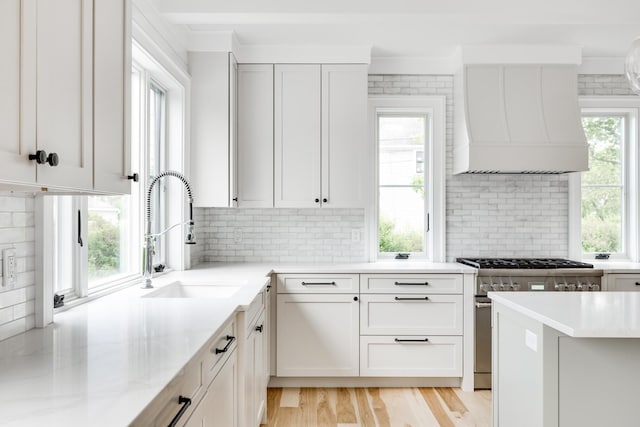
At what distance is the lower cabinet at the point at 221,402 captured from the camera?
4.80 feet

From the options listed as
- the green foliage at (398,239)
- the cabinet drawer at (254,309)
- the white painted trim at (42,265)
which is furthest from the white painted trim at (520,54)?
the white painted trim at (42,265)

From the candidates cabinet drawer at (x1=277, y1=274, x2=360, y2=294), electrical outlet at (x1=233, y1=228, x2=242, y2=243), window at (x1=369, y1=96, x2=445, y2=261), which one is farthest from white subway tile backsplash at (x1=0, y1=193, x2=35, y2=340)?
window at (x1=369, y1=96, x2=445, y2=261)

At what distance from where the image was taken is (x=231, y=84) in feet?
11.1

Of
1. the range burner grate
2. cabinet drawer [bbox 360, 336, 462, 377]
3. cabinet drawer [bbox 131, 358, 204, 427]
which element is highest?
the range burner grate

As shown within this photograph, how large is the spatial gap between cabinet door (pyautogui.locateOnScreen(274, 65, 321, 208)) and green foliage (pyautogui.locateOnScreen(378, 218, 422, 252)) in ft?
2.53

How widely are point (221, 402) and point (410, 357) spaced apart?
6.50 feet

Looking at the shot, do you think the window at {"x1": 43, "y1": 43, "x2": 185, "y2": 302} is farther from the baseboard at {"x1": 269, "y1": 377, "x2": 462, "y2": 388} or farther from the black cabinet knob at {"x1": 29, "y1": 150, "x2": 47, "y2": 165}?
the baseboard at {"x1": 269, "y1": 377, "x2": 462, "y2": 388}

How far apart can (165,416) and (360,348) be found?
94.8 inches

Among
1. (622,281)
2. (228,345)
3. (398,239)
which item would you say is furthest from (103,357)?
(622,281)

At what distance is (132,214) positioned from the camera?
276 centimetres

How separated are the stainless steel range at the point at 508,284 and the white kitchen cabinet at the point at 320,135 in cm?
113

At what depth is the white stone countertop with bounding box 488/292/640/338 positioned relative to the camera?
1717 mm

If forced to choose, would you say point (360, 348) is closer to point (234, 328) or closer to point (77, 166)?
point (234, 328)

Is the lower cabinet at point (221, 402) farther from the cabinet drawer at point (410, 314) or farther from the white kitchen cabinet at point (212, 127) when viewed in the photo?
the white kitchen cabinet at point (212, 127)
